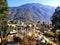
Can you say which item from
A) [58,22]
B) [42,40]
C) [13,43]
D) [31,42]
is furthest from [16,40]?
[58,22]

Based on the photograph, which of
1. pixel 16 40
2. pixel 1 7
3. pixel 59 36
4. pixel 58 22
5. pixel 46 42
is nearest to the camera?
pixel 16 40

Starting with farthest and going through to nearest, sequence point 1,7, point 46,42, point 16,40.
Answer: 1. point 1,7
2. point 46,42
3. point 16,40

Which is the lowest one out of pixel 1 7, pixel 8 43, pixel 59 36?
pixel 59 36

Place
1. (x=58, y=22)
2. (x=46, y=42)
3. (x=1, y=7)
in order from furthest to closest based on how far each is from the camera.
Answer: (x=58, y=22), (x=1, y=7), (x=46, y=42)

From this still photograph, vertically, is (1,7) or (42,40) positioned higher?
(1,7)

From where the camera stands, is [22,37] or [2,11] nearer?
[22,37]

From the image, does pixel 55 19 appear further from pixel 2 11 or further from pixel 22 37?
pixel 22 37

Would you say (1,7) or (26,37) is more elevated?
(1,7)

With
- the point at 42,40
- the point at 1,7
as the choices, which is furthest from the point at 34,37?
the point at 1,7

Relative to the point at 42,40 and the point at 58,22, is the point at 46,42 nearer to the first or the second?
the point at 42,40
